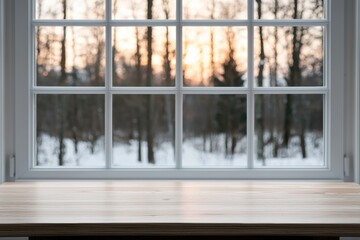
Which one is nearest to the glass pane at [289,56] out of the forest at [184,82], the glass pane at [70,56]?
the forest at [184,82]

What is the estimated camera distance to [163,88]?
8.27 ft

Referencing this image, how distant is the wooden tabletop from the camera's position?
4.97 feet

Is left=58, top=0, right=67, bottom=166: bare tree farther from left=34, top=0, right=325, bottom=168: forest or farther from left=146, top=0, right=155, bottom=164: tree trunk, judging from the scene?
left=146, top=0, right=155, bottom=164: tree trunk

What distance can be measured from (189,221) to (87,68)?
4.19 feet

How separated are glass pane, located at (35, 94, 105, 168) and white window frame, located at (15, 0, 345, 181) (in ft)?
0.25

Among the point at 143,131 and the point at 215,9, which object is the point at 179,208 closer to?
the point at 143,131

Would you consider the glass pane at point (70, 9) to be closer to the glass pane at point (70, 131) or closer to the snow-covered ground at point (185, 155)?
the glass pane at point (70, 131)

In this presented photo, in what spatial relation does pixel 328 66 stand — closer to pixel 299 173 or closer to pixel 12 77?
pixel 299 173

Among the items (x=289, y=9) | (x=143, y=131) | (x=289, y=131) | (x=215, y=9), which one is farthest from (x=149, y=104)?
(x=289, y=9)

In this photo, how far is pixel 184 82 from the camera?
2.56 meters

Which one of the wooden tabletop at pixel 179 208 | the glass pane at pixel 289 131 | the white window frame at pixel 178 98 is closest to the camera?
the wooden tabletop at pixel 179 208

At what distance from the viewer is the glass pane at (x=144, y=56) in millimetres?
2562

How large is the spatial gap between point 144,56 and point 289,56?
706 millimetres

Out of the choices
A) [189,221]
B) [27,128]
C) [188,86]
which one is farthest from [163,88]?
[189,221]
